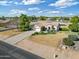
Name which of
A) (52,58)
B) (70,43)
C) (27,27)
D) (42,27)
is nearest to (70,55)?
(52,58)

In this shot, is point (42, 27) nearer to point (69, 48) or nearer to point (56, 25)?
point (56, 25)

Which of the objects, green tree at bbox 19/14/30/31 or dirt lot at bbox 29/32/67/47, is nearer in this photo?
dirt lot at bbox 29/32/67/47

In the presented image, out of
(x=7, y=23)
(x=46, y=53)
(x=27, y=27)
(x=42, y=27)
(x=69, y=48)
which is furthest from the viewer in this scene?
(x=7, y=23)

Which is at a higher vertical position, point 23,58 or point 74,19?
point 74,19

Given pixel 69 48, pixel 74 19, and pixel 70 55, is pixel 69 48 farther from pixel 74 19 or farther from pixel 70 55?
pixel 74 19

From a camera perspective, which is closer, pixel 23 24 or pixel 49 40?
pixel 49 40

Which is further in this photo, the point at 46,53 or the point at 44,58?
the point at 46,53

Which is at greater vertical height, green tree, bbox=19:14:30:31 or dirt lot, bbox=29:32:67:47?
green tree, bbox=19:14:30:31

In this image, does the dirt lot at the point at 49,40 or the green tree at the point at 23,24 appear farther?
the green tree at the point at 23,24

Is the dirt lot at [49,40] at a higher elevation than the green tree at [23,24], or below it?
below

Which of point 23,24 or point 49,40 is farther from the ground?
point 23,24

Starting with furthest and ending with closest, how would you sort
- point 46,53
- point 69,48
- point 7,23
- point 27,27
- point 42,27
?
point 7,23 → point 27,27 → point 42,27 → point 69,48 → point 46,53
